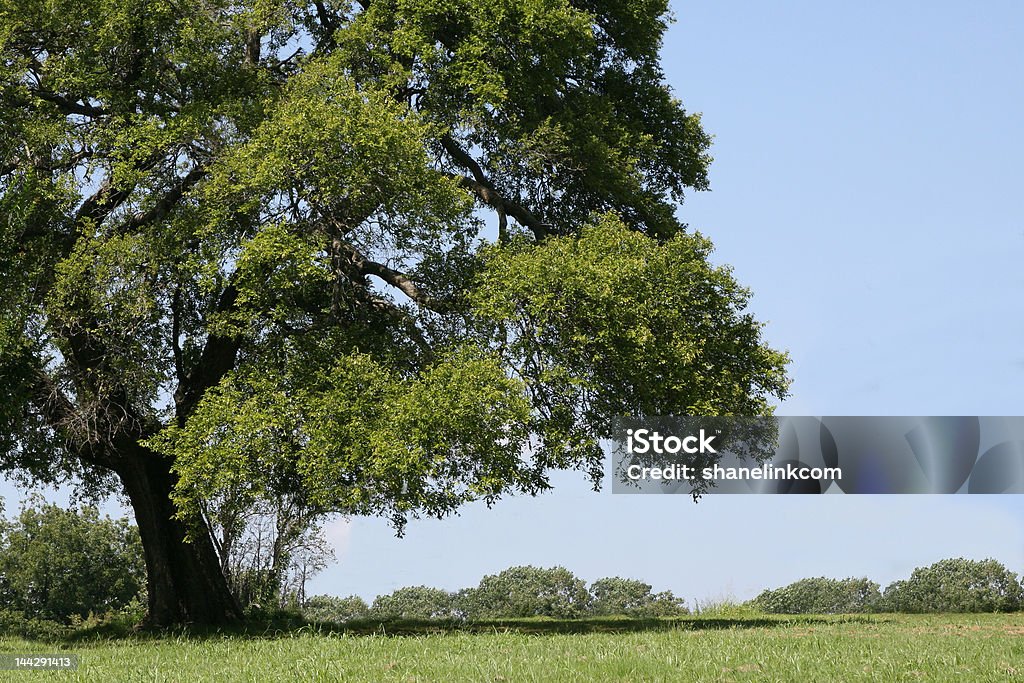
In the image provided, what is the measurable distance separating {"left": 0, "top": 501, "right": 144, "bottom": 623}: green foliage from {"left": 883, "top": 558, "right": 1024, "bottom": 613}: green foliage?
34.0 meters

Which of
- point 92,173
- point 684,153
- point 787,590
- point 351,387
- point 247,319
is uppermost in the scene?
point 684,153

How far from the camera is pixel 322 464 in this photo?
18.3 meters

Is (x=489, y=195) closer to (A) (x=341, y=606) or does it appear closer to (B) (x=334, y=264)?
(B) (x=334, y=264)

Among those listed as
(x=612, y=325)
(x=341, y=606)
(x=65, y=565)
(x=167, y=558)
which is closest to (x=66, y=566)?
(x=65, y=565)

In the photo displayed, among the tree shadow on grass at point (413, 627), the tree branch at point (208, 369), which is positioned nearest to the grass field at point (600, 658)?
the tree shadow on grass at point (413, 627)

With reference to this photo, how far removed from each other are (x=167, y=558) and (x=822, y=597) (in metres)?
19.4

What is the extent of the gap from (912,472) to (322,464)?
1127 centimetres

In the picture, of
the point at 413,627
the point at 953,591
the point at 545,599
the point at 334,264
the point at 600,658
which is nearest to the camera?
the point at 600,658

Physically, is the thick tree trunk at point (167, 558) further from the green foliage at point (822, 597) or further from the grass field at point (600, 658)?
the green foliage at point (822, 597)

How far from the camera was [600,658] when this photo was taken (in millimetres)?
12219

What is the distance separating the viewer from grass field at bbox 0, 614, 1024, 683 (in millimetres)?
11180

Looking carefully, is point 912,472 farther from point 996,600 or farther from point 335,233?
point 335,233

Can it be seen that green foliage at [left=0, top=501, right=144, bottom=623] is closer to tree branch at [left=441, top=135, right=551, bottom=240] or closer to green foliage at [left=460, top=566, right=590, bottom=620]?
green foliage at [left=460, top=566, right=590, bottom=620]

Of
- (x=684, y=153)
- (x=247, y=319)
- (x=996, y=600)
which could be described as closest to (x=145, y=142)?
(x=247, y=319)
